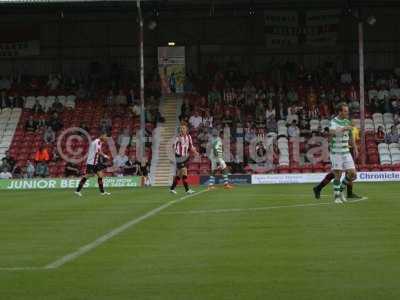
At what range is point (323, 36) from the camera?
50344 mm

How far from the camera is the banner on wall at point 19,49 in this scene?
171ft

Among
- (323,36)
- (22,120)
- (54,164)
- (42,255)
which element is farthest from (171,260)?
(323,36)

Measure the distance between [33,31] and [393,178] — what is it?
79.0ft

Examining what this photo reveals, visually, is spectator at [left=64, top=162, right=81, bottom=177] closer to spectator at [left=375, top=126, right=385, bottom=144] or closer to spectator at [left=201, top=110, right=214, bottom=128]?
spectator at [left=201, top=110, right=214, bottom=128]

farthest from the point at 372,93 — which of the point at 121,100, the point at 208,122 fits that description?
the point at 121,100

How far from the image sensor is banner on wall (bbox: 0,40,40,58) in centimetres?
5209

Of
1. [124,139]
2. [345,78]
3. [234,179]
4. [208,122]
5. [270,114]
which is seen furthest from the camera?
[345,78]

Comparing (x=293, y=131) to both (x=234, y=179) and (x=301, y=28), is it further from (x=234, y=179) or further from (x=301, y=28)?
(x=301, y=28)

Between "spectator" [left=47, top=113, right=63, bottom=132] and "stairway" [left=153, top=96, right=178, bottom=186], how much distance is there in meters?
5.18

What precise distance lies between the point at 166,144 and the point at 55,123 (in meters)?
5.71

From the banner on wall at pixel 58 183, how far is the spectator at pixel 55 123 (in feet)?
21.8

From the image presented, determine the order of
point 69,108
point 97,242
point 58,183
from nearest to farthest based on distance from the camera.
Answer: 1. point 97,242
2. point 58,183
3. point 69,108

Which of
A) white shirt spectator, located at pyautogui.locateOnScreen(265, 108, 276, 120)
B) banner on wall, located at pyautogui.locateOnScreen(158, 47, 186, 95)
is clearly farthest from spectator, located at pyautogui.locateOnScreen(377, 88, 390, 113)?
banner on wall, located at pyautogui.locateOnScreen(158, 47, 186, 95)

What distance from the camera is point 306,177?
126 feet
